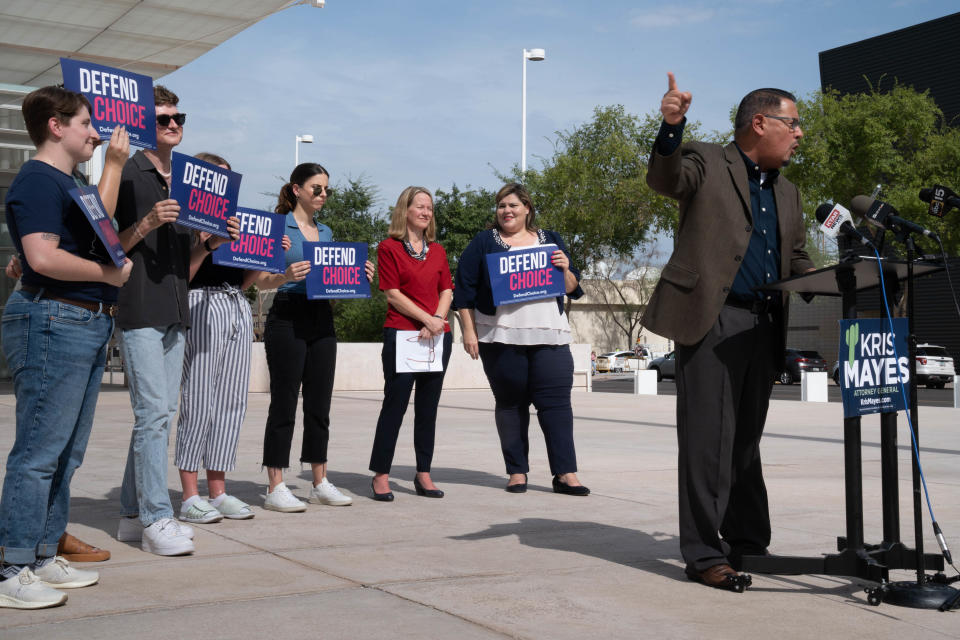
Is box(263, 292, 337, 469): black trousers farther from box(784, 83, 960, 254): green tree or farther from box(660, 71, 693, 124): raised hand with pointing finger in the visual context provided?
box(784, 83, 960, 254): green tree

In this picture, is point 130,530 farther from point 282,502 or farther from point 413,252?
point 413,252

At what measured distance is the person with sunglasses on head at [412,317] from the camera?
646 cm

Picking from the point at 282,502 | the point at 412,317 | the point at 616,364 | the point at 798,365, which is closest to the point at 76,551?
the point at 282,502

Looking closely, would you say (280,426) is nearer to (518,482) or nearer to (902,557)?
(518,482)

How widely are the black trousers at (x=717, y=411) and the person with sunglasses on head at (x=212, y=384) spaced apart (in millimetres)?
2566

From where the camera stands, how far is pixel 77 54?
2166 cm

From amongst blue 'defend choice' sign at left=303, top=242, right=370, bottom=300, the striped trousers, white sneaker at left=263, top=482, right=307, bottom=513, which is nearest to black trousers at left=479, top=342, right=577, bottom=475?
blue 'defend choice' sign at left=303, top=242, right=370, bottom=300

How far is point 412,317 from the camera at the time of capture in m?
6.50

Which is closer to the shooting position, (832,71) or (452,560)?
(452,560)

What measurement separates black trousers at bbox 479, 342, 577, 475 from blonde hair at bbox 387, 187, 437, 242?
88 centimetres

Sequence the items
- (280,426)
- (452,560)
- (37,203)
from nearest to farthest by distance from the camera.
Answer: (37,203) → (452,560) → (280,426)

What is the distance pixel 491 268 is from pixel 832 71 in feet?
137

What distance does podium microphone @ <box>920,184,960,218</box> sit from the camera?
12.1 feet

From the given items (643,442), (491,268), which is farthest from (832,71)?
(491,268)
